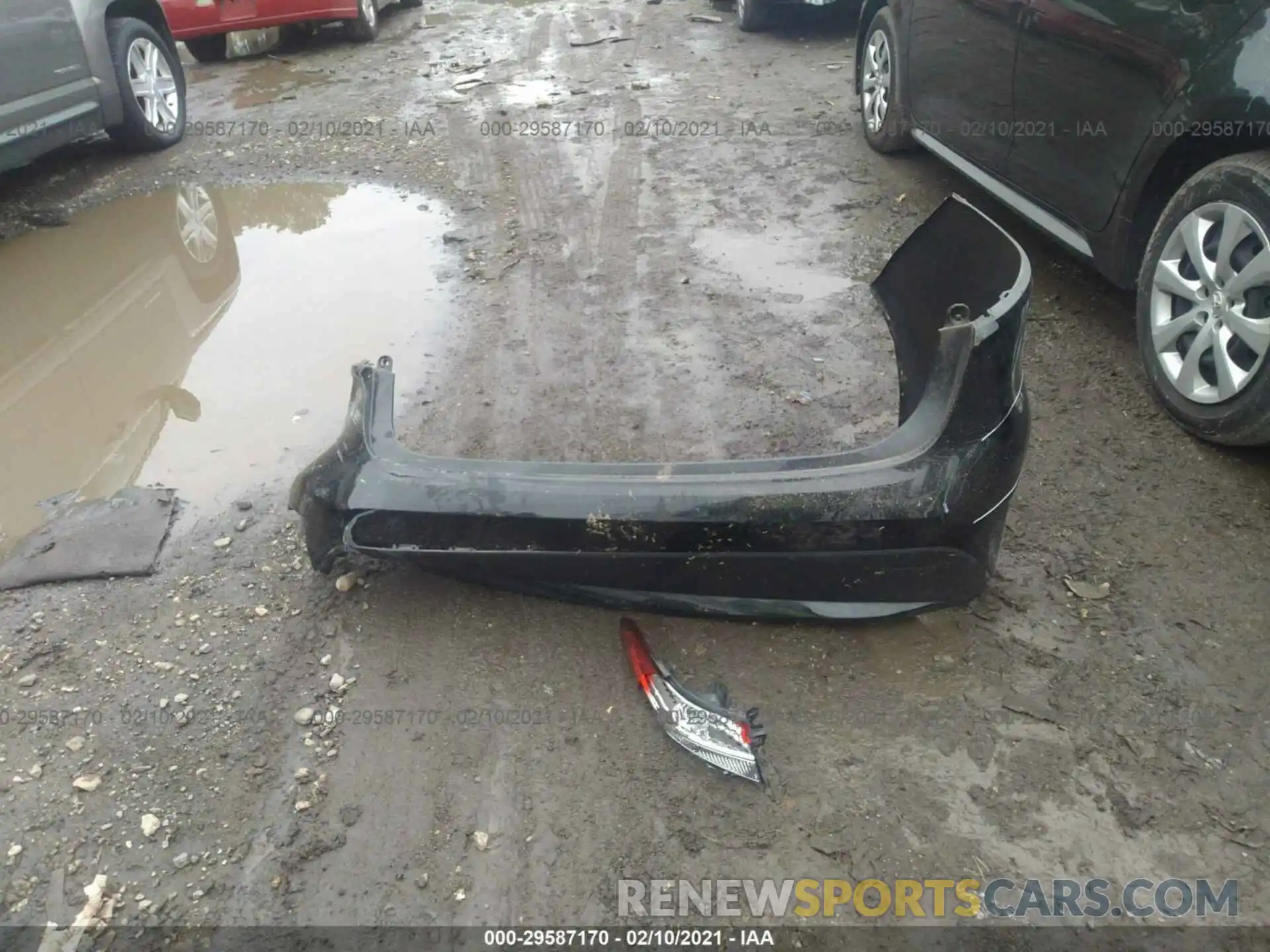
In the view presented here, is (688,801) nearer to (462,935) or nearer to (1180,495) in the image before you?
(462,935)

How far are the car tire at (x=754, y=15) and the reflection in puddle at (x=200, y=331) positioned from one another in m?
5.24

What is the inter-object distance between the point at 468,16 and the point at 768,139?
6.84m

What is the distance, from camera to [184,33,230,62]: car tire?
9.82 meters

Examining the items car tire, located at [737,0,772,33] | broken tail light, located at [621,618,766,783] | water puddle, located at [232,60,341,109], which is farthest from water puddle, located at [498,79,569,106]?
broken tail light, located at [621,618,766,783]

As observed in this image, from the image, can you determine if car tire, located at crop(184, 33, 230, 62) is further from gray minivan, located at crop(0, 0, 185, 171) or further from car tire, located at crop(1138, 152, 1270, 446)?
car tire, located at crop(1138, 152, 1270, 446)

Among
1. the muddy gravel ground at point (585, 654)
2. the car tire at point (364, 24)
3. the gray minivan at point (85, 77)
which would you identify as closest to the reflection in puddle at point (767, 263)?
the muddy gravel ground at point (585, 654)

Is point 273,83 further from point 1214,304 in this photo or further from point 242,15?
point 1214,304

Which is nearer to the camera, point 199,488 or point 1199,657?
point 1199,657

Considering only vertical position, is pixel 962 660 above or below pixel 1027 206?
below

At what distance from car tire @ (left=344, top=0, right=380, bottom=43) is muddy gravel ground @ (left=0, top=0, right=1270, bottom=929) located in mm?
6324

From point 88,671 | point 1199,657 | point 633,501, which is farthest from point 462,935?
point 1199,657

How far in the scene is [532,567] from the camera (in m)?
2.39

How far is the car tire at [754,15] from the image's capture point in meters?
9.09

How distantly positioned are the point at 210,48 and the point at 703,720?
10.5 metres
